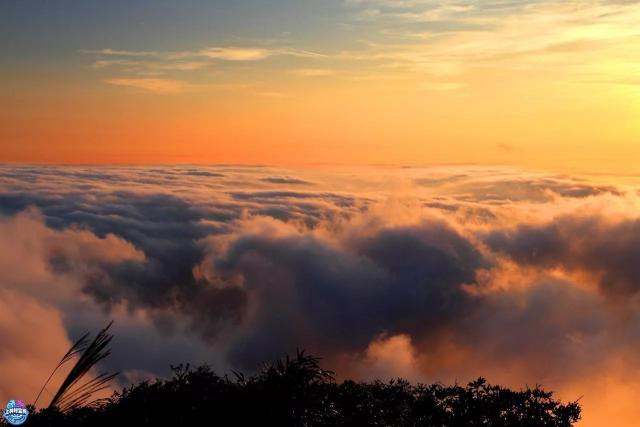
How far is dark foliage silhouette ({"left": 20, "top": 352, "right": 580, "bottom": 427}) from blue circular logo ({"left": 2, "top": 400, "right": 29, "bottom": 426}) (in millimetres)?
721

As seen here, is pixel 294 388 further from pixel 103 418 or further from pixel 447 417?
pixel 447 417

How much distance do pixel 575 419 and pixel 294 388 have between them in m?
15.3

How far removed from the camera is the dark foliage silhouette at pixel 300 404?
2378 centimetres

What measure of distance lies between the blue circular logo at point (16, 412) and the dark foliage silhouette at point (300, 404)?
0.72 m

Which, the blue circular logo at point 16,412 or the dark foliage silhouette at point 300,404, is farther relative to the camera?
the dark foliage silhouette at point 300,404

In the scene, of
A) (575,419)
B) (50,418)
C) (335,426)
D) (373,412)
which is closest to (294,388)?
(335,426)

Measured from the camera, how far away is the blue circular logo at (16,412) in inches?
873

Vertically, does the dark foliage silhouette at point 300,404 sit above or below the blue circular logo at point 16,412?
above

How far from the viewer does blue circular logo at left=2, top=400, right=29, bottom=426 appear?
22172 millimetres

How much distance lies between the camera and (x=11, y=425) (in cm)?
2503

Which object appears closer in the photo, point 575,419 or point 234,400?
point 234,400

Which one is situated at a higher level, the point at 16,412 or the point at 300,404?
the point at 300,404

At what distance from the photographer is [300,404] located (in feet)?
78.2

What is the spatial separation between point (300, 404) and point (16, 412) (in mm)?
9928
